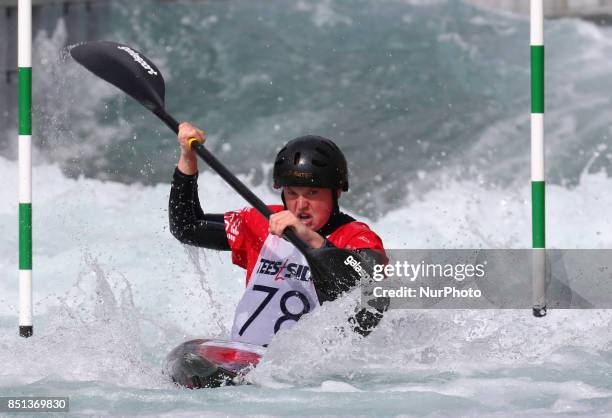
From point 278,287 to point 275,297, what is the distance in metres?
0.04

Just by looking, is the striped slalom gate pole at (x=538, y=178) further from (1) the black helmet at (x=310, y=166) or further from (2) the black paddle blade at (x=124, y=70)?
(2) the black paddle blade at (x=124, y=70)

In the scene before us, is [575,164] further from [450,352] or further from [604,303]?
[450,352]

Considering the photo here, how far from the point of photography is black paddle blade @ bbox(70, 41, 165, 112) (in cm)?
459

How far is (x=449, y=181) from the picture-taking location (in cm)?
1019

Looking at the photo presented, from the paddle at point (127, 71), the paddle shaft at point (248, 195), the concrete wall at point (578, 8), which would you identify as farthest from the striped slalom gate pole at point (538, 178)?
the concrete wall at point (578, 8)

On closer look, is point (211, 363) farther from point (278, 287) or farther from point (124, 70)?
point (124, 70)

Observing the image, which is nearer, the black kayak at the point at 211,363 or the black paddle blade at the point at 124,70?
the black kayak at the point at 211,363

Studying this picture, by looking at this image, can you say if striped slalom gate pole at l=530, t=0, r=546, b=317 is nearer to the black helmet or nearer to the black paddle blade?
the black helmet

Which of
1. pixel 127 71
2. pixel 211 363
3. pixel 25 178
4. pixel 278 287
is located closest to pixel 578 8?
pixel 127 71

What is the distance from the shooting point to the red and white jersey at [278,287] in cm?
414

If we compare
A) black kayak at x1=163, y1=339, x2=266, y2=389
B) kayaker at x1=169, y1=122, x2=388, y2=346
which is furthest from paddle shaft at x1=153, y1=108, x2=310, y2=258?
black kayak at x1=163, y1=339, x2=266, y2=389

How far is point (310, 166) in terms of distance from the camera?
411cm

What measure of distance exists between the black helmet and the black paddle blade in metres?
0.65

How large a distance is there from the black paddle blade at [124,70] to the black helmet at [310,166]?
0.65m
